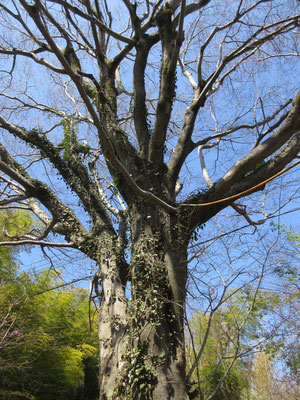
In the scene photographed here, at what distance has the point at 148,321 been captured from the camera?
276 centimetres

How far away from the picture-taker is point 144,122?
13.8 feet

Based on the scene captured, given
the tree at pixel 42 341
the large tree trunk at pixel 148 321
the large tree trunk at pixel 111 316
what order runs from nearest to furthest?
the large tree trunk at pixel 148 321
the large tree trunk at pixel 111 316
the tree at pixel 42 341

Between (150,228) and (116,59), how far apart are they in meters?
3.09

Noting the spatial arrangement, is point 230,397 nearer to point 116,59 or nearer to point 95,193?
point 95,193

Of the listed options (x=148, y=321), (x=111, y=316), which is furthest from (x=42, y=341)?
(x=148, y=321)

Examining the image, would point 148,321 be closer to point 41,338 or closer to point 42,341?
point 42,341

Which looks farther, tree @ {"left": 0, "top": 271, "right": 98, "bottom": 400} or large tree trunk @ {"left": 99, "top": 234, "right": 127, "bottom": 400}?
tree @ {"left": 0, "top": 271, "right": 98, "bottom": 400}

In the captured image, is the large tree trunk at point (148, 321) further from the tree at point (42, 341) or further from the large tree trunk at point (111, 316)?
A: the tree at point (42, 341)

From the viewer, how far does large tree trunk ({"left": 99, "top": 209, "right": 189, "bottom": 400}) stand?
2.50m

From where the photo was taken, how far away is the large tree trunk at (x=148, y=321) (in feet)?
8.21

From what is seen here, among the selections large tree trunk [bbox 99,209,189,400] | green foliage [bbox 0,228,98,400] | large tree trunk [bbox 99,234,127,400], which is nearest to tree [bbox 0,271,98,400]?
green foliage [bbox 0,228,98,400]

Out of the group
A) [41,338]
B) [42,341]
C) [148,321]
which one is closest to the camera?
[148,321]

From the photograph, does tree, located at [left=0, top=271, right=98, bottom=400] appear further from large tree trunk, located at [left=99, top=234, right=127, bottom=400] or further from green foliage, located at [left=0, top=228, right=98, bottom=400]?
large tree trunk, located at [left=99, top=234, right=127, bottom=400]

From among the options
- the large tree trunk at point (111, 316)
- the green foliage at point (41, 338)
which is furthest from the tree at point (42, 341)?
the large tree trunk at point (111, 316)
